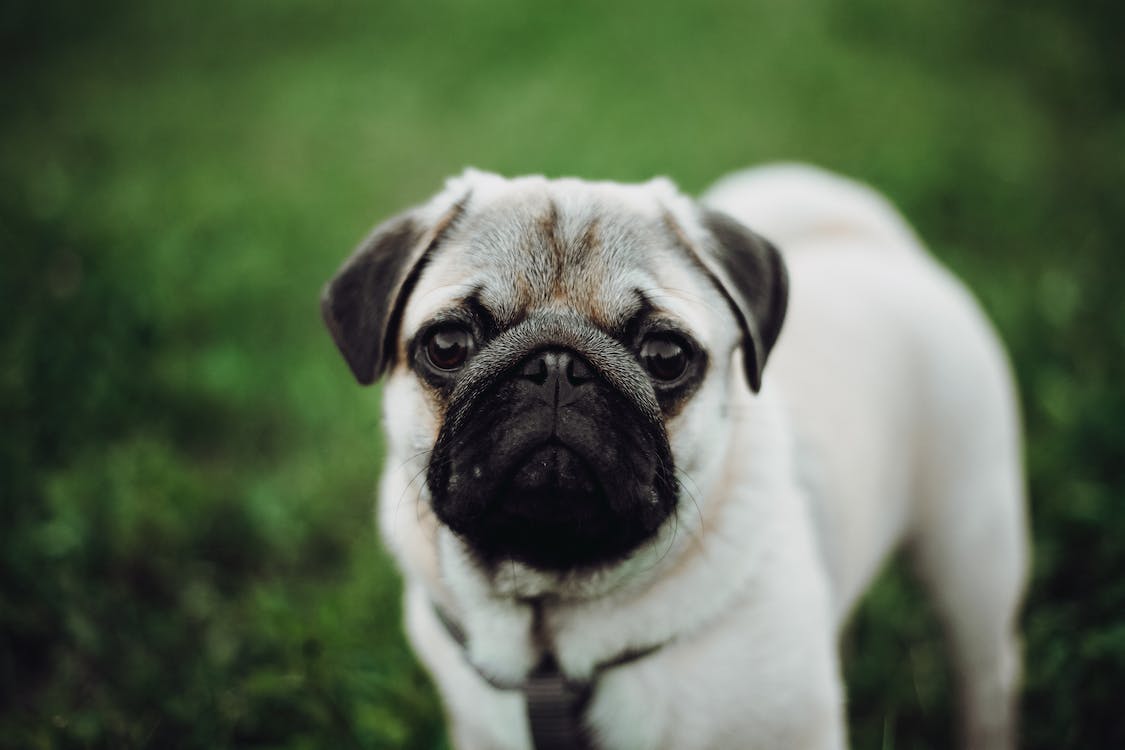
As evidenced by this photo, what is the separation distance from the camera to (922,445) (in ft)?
9.99

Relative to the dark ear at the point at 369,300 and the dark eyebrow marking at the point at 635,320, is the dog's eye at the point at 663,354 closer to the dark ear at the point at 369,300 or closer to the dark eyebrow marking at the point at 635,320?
the dark eyebrow marking at the point at 635,320

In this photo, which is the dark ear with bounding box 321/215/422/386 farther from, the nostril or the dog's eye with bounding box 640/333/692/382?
the dog's eye with bounding box 640/333/692/382

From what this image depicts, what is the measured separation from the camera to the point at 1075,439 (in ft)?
13.1

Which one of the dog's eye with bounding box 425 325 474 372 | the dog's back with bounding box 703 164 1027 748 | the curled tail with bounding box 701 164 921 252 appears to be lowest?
the dog's back with bounding box 703 164 1027 748

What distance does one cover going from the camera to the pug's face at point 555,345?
2031 millimetres

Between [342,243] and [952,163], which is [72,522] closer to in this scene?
[342,243]

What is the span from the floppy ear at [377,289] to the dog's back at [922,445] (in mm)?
1338

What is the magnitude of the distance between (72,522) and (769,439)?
2.98m

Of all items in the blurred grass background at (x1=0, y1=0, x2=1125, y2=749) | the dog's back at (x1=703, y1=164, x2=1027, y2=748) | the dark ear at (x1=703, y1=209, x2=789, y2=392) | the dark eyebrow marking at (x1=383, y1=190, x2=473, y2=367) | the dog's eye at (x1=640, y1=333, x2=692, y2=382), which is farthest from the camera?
the blurred grass background at (x1=0, y1=0, x2=1125, y2=749)

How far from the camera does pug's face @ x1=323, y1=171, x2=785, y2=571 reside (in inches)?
80.0

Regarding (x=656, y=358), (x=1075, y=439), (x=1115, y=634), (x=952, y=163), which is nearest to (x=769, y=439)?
(x=656, y=358)

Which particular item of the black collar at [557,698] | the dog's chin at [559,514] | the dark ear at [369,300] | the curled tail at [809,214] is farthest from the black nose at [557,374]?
the curled tail at [809,214]

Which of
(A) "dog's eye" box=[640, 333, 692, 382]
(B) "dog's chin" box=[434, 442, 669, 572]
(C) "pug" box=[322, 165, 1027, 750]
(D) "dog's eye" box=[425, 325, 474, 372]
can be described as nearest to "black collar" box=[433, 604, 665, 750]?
(C) "pug" box=[322, 165, 1027, 750]

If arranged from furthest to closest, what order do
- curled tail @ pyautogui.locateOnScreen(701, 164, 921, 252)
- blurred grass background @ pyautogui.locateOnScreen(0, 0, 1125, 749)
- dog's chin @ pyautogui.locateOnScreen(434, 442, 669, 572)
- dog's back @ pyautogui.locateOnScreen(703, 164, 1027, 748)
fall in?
curled tail @ pyautogui.locateOnScreen(701, 164, 921, 252)
blurred grass background @ pyautogui.locateOnScreen(0, 0, 1125, 749)
dog's back @ pyautogui.locateOnScreen(703, 164, 1027, 748)
dog's chin @ pyautogui.locateOnScreen(434, 442, 669, 572)
